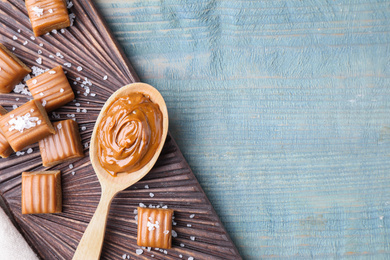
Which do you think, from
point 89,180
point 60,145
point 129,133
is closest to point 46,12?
point 60,145

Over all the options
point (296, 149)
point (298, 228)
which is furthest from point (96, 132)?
point (298, 228)

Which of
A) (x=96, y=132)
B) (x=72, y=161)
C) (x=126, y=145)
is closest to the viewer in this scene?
(x=126, y=145)

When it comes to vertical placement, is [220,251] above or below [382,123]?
below

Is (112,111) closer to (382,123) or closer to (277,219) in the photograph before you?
(277,219)

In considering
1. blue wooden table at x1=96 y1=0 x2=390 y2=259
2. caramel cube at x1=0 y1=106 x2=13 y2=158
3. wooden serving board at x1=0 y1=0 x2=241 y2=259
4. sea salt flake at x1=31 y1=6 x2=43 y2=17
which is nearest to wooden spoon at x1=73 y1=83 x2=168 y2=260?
wooden serving board at x1=0 y1=0 x2=241 y2=259

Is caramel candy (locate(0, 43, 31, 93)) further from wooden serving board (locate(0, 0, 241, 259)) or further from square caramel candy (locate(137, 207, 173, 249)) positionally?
square caramel candy (locate(137, 207, 173, 249))

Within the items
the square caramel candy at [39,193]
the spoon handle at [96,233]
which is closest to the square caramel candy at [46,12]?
the square caramel candy at [39,193]

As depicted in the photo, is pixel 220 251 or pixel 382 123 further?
pixel 382 123

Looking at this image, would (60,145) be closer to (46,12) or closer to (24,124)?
(24,124)

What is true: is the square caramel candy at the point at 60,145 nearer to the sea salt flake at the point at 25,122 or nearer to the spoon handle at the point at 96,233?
the sea salt flake at the point at 25,122
